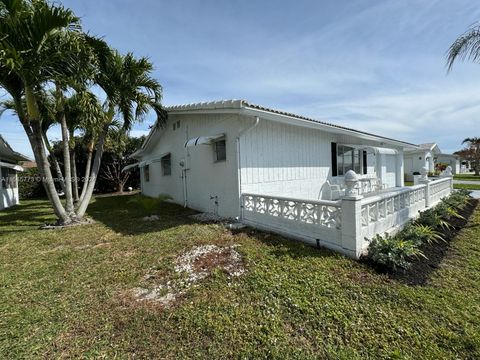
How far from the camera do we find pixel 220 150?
29.6 ft

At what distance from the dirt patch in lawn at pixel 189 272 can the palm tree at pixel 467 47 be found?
29.4 feet

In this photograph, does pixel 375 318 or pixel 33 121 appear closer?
pixel 375 318

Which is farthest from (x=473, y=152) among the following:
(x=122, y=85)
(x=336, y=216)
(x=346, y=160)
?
(x=122, y=85)

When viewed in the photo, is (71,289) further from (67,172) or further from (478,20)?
(478,20)

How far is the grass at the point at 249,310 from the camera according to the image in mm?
2959

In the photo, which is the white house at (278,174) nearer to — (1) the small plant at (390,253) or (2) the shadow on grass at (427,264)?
(1) the small plant at (390,253)

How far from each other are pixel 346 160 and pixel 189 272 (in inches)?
410

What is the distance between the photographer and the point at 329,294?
12.9 ft

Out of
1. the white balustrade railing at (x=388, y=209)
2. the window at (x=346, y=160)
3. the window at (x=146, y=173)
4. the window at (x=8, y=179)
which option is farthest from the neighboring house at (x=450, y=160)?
the window at (x=8, y=179)

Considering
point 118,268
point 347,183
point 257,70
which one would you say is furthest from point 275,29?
point 118,268

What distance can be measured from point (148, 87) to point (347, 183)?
28.5ft

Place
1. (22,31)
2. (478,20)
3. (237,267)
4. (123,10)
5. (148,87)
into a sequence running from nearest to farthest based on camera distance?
1. (237,267)
2. (22,31)
3. (478,20)
4. (123,10)
5. (148,87)

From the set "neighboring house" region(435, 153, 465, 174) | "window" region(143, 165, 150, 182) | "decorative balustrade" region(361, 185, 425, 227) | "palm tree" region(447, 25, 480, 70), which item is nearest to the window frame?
"decorative balustrade" region(361, 185, 425, 227)

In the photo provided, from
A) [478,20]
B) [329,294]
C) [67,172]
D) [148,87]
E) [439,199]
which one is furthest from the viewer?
[439,199]
